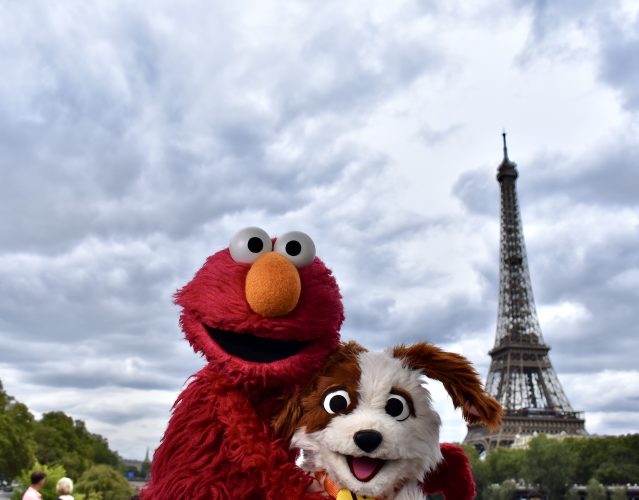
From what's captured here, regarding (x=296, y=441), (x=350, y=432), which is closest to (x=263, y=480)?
(x=296, y=441)

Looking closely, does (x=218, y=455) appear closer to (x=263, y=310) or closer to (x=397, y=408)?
(x=263, y=310)

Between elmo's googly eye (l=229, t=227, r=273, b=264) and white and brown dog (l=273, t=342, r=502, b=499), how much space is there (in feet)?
1.83

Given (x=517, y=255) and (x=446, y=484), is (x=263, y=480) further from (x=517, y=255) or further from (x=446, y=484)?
(x=517, y=255)

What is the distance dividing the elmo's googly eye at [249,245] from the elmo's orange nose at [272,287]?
0.31ft

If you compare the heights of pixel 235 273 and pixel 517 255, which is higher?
pixel 517 255

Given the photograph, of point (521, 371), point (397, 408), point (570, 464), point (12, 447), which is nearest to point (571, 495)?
point (570, 464)

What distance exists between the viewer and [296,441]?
8.89 feet

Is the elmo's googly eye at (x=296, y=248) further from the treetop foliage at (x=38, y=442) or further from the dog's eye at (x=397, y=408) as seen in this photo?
the treetop foliage at (x=38, y=442)

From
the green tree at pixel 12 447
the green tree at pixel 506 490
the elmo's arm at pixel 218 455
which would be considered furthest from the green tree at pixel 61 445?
the elmo's arm at pixel 218 455

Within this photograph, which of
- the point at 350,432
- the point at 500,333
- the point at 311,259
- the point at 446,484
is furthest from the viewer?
the point at 500,333

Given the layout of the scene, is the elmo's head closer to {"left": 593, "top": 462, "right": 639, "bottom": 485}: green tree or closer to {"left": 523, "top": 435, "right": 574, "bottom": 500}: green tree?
{"left": 523, "top": 435, "right": 574, "bottom": 500}: green tree

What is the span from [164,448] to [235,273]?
82 cm

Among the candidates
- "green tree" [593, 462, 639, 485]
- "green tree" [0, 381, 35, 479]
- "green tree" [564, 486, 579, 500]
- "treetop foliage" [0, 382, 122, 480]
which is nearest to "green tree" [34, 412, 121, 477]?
"treetop foliage" [0, 382, 122, 480]

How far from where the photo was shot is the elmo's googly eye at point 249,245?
288cm
